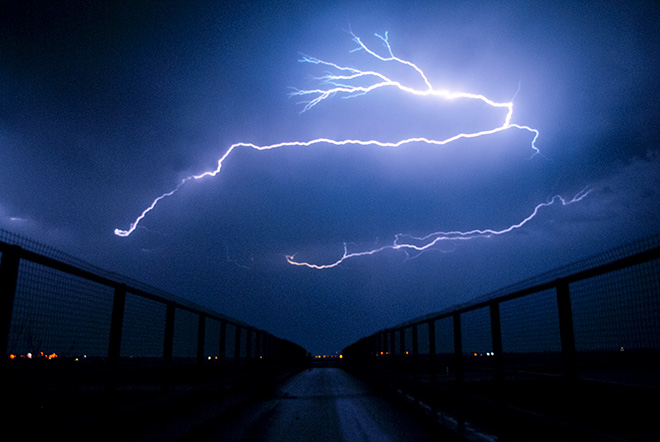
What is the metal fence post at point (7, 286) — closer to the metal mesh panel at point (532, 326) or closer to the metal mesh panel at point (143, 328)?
the metal mesh panel at point (143, 328)

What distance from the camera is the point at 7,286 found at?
2.95 m

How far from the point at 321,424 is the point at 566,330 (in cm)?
430

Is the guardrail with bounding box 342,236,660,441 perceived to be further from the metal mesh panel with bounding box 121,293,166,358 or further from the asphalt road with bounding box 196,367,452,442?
the metal mesh panel with bounding box 121,293,166,358

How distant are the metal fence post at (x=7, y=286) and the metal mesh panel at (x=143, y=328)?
6.43ft

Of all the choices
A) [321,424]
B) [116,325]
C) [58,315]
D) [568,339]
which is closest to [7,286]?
[58,315]

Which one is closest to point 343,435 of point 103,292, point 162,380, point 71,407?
point 162,380

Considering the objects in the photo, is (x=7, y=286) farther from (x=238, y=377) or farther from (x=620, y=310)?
(x=238, y=377)

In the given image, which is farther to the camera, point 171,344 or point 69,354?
point 171,344

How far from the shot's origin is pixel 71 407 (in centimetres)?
868

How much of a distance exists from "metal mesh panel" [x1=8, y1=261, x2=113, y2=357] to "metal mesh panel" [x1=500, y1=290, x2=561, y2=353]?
3758 millimetres

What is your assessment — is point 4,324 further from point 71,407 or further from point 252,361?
point 252,361

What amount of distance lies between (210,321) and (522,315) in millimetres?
5770

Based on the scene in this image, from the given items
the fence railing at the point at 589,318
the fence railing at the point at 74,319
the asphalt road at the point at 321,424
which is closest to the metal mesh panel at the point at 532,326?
the fence railing at the point at 589,318

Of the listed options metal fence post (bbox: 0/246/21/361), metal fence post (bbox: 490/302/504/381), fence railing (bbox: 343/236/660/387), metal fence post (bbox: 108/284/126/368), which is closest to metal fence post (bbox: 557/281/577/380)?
fence railing (bbox: 343/236/660/387)
